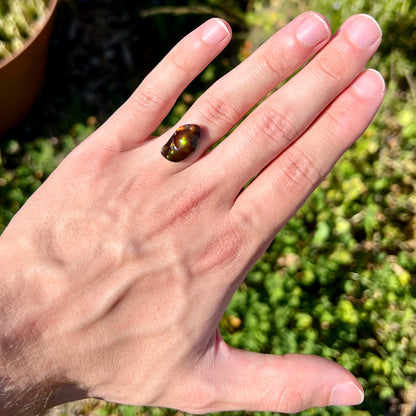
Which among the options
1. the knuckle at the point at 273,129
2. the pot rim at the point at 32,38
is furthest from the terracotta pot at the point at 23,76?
the knuckle at the point at 273,129

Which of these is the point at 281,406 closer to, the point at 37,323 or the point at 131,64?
the point at 37,323

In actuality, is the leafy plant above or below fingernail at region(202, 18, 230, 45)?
above

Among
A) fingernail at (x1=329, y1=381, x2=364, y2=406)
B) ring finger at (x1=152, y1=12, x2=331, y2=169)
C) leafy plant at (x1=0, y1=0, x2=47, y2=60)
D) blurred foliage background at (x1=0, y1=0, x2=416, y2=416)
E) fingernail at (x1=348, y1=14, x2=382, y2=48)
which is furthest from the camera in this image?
leafy plant at (x1=0, y1=0, x2=47, y2=60)

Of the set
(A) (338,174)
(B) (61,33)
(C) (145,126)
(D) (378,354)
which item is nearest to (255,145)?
(C) (145,126)

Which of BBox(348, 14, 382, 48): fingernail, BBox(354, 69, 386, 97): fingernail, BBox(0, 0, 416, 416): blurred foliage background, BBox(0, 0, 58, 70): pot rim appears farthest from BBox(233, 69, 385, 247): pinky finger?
BBox(0, 0, 58, 70): pot rim

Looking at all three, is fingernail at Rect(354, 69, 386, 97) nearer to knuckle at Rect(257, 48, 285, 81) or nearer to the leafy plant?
knuckle at Rect(257, 48, 285, 81)

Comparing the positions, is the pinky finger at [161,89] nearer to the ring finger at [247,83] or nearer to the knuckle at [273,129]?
the ring finger at [247,83]

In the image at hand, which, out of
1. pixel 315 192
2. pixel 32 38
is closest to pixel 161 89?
pixel 32 38
